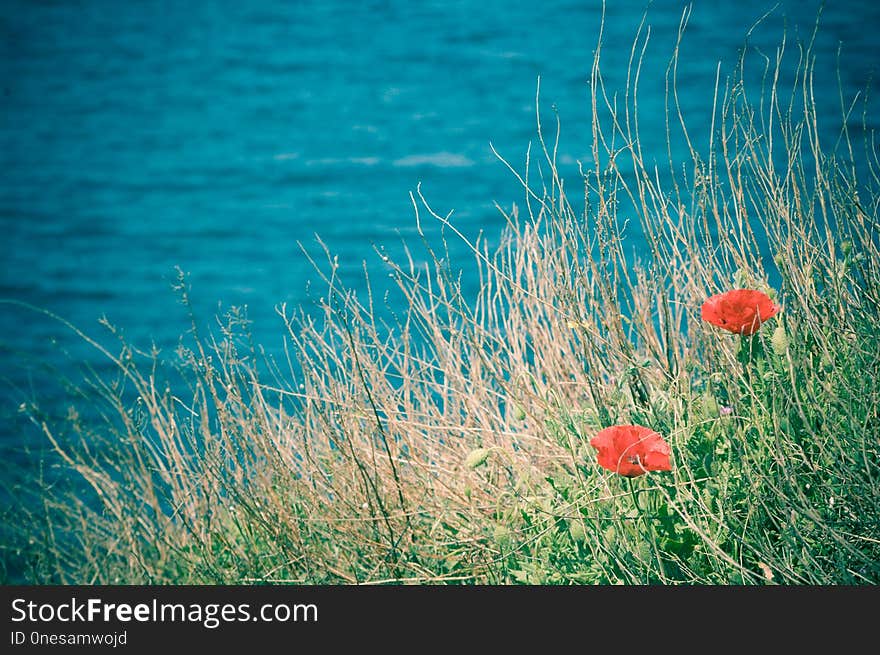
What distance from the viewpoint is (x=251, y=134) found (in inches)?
276

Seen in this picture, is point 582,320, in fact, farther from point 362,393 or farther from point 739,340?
point 362,393

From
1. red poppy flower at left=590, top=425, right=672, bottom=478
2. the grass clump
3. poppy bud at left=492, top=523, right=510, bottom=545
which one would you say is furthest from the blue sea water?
red poppy flower at left=590, top=425, right=672, bottom=478

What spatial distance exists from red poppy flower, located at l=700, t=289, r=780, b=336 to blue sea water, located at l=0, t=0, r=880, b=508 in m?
5.03

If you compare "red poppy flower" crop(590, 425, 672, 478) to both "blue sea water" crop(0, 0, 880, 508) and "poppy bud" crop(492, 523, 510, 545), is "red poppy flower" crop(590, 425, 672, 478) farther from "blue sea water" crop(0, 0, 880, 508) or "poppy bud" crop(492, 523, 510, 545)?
"blue sea water" crop(0, 0, 880, 508)

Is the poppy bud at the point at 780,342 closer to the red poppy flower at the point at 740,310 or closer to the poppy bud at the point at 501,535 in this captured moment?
the red poppy flower at the point at 740,310

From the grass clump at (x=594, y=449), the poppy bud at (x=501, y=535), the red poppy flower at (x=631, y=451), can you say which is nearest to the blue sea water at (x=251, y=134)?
the grass clump at (x=594, y=449)

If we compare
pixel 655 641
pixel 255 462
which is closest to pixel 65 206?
pixel 255 462

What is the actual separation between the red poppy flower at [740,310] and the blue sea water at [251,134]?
5.03 m

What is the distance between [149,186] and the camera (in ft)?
23.4

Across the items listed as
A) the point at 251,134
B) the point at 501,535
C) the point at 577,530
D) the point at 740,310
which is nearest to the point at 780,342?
the point at 740,310

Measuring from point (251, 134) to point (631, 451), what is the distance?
20.2 ft

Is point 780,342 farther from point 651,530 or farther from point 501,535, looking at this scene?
point 501,535

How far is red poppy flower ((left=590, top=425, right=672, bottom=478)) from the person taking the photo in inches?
56.5

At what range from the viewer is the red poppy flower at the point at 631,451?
144 cm
